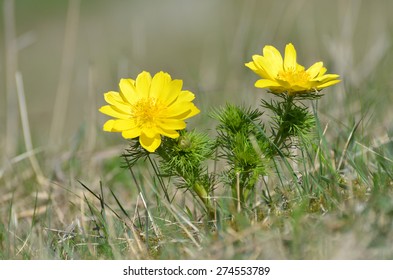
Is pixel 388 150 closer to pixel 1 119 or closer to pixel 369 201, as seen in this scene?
pixel 369 201

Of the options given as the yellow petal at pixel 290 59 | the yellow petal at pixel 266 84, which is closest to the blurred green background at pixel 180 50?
the yellow petal at pixel 290 59

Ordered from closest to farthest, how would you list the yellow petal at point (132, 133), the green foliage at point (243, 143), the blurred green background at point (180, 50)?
the yellow petal at point (132, 133) < the green foliage at point (243, 143) < the blurred green background at point (180, 50)

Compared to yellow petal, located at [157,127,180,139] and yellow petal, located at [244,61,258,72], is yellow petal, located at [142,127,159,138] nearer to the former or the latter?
yellow petal, located at [157,127,180,139]

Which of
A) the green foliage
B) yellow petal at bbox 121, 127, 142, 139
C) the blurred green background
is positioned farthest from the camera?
the blurred green background

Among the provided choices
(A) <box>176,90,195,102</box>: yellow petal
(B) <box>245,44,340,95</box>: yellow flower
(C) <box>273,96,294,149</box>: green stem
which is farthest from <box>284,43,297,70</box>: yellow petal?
(A) <box>176,90,195,102</box>: yellow petal

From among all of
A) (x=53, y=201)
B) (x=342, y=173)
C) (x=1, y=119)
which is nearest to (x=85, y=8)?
(x=1, y=119)

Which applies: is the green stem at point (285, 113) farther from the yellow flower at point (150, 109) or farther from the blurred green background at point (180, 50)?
the blurred green background at point (180, 50)
